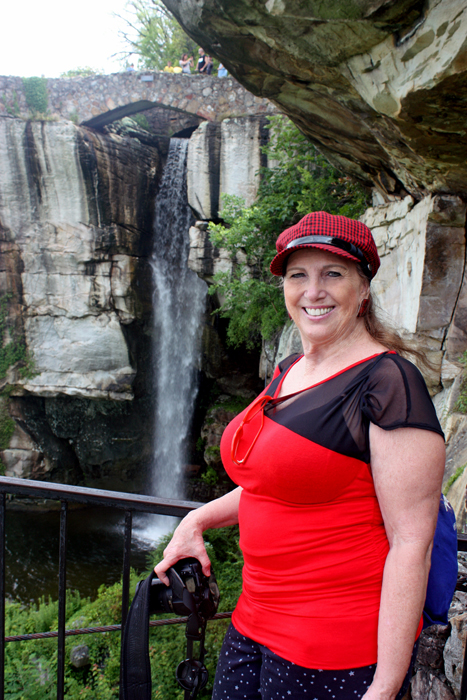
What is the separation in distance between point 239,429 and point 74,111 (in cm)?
1132

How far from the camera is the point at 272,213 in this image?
738 centimetres

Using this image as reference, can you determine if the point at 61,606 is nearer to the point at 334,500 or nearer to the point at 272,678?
the point at 272,678

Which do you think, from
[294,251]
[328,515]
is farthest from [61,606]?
[294,251]

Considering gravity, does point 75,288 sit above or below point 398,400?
below

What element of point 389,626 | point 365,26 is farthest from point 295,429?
point 365,26

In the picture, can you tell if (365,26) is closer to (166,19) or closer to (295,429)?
(295,429)

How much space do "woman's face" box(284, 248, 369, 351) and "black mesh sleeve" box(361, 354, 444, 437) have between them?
26 cm

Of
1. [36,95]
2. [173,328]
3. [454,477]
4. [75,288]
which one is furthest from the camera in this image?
[173,328]

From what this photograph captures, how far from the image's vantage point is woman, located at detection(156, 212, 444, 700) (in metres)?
0.96

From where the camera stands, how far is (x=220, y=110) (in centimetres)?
972

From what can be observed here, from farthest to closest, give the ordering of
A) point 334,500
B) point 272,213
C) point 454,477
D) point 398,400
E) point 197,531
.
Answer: point 272,213
point 454,477
point 197,531
point 334,500
point 398,400

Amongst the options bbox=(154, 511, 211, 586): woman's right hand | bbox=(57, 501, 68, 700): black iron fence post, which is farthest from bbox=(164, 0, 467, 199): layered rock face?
bbox=(57, 501, 68, 700): black iron fence post

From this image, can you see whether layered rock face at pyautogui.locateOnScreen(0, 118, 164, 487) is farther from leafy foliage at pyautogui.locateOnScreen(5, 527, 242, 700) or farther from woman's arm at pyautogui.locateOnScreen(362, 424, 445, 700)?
woman's arm at pyautogui.locateOnScreen(362, 424, 445, 700)

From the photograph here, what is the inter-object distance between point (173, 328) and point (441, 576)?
35.0 ft
